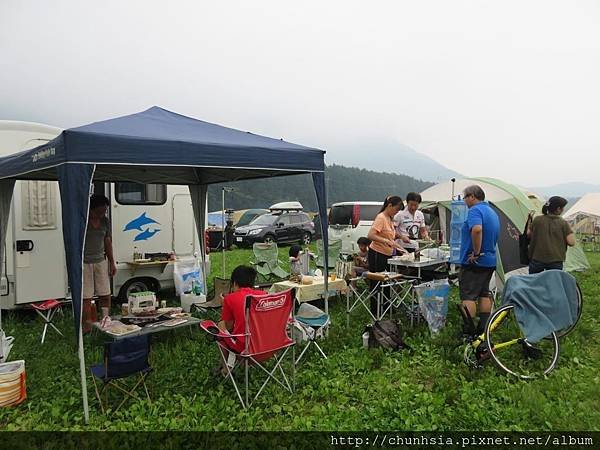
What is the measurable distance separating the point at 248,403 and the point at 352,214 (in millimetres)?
9943

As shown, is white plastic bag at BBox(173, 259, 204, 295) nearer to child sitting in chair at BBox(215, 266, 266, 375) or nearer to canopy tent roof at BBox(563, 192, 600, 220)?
child sitting in chair at BBox(215, 266, 266, 375)

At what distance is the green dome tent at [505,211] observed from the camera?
6.67m

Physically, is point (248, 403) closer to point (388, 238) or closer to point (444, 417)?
point (444, 417)

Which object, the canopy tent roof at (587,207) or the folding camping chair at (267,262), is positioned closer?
the folding camping chair at (267,262)

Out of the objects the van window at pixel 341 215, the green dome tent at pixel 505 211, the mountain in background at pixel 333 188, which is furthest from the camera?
the mountain in background at pixel 333 188

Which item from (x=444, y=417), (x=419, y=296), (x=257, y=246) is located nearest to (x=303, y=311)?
(x=419, y=296)

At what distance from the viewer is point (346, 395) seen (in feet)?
11.0

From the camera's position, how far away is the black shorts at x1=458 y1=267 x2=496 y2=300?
4159 mm

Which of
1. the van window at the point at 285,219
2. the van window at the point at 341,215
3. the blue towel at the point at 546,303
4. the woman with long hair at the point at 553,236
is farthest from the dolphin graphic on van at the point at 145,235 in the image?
the van window at the point at 285,219

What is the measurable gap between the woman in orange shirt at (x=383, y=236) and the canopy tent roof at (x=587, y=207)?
13.3 meters

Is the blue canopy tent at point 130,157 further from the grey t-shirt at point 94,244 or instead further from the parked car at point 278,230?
the parked car at point 278,230

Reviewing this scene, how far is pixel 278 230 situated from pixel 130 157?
38.9ft

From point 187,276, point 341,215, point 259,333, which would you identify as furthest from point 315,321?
point 341,215

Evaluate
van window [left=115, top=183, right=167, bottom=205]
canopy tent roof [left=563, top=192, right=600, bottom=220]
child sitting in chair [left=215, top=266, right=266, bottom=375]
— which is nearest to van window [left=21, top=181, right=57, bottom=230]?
van window [left=115, top=183, right=167, bottom=205]
